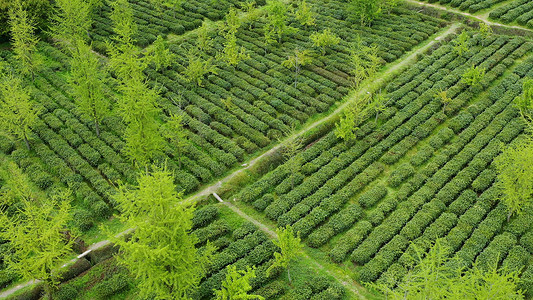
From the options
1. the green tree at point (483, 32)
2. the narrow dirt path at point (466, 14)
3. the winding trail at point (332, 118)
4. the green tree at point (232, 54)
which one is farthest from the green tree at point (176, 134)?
the narrow dirt path at point (466, 14)

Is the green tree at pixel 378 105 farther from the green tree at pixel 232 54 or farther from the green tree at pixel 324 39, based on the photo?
the green tree at pixel 232 54

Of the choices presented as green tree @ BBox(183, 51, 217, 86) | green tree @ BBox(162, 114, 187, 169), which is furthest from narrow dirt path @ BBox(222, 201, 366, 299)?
green tree @ BBox(183, 51, 217, 86)

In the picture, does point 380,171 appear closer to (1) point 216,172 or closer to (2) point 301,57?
(1) point 216,172

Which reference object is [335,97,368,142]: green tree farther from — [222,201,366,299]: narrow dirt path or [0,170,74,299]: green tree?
[0,170,74,299]: green tree

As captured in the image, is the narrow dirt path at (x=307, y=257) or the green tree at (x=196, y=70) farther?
the green tree at (x=196, y=70)

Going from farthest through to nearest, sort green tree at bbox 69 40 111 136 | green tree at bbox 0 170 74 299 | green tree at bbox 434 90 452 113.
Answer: green tree at bbox 434 90 452 113
green tree at bbox 69 40 111 136
green tree at bbox 0 170 74 299

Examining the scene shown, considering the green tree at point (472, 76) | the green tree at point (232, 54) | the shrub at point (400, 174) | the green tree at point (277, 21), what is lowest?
the shrub at point (400, 174)

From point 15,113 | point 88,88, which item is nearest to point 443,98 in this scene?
point 88,88
